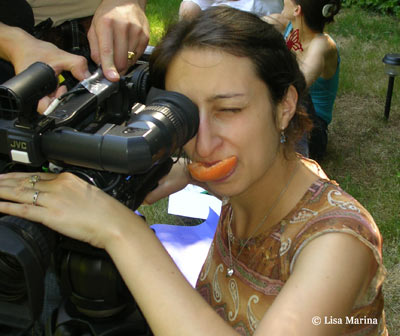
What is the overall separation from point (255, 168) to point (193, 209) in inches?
54.3

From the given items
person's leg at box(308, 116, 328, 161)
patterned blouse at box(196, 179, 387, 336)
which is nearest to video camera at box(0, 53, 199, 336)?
patterned blouse at box(196, 179, 387, 336)

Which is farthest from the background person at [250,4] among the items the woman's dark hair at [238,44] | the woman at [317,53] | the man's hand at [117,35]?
the woman's dark hair at [238,44]

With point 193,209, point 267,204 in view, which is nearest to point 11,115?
point 267,204

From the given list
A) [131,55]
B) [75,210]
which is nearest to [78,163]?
[75,210]

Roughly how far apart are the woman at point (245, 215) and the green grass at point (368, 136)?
18.4 inches

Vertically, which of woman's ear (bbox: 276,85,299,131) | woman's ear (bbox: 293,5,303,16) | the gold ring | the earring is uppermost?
the gold ring

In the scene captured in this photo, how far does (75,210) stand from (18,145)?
160 mm

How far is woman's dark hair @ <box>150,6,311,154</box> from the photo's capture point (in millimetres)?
1214

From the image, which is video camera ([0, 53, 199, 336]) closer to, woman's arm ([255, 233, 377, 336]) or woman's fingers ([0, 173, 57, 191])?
woman's fingers ([0, 173, 57, 191])

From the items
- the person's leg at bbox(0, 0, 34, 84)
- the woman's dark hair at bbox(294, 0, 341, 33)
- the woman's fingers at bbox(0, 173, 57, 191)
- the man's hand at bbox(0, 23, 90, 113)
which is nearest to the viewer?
the woman's fingers at bbox(0, 173, 57, 191)

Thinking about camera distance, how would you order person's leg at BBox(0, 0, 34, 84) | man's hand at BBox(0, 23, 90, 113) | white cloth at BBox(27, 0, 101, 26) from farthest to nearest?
1. white cloth at BBox(27, 0, 101, 26)
2. person's leg at BBox(0, 0, 34, 84)
3. man's hand at BBox(0, 23, 90, 113)

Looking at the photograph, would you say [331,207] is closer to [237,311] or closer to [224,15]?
[237,311]

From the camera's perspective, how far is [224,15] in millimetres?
1293

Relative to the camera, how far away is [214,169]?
1142 mm
